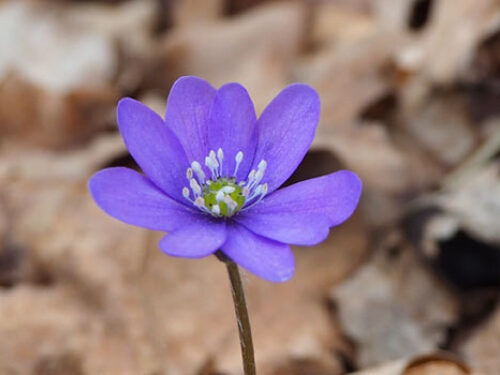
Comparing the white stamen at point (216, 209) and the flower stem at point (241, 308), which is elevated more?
the white stamen at point (216, 209)

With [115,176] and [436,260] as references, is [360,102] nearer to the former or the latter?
[436,260]

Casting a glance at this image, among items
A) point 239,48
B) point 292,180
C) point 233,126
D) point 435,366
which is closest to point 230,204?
point 233,126

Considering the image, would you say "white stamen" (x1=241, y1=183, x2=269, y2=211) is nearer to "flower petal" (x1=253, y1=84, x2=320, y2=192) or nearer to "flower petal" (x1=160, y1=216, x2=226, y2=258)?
"flower petal" (x1=253, y1=84, x2=320, y2=192)

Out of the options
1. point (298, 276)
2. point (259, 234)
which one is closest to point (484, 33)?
point (298, 276)

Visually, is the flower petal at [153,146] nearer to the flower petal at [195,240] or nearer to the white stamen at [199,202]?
the white stamen at [199,202]

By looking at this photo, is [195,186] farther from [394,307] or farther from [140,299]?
[394,307]

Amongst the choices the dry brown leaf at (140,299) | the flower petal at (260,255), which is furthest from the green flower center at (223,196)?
the dry brown leaf at (140,299)

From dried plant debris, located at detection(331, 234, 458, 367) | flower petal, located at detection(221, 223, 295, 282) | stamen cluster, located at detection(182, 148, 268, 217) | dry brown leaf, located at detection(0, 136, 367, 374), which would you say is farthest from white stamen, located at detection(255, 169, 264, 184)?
dried plant debris, located at detection(331, 234, 458, 367)
